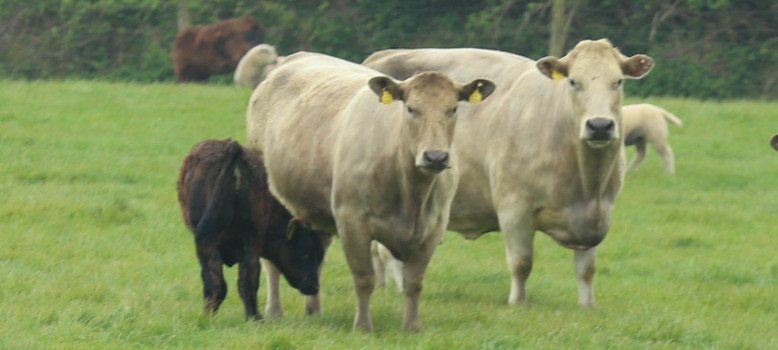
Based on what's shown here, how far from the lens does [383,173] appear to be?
8914 mm

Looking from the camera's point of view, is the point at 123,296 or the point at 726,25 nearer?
the point at 123,296

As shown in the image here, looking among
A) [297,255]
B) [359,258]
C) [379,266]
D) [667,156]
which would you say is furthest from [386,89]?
[667,156]

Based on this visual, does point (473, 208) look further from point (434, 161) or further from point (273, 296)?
point (434, 161)

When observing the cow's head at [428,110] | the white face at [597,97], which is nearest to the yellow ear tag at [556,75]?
the white face at [597,97]

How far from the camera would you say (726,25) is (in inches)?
1409

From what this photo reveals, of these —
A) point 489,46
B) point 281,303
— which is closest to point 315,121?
point 281,303

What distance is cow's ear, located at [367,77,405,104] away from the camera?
8.85 metres

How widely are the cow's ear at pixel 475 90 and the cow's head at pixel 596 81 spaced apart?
0.87 m

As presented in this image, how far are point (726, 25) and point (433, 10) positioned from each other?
23.7ft

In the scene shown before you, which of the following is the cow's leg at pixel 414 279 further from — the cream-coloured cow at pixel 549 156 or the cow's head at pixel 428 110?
the cream-coloured cow at pixel 549 156

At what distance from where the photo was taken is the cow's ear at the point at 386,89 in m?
8.85

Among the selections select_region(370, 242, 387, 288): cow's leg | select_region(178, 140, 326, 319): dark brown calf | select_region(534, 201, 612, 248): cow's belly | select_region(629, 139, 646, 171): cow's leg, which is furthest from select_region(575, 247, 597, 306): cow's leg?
select_region(629, 139, 646, 171): cow's leg

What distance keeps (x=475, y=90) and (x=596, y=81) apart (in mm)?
1169

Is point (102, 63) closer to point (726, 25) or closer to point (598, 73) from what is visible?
point (726, 25)
